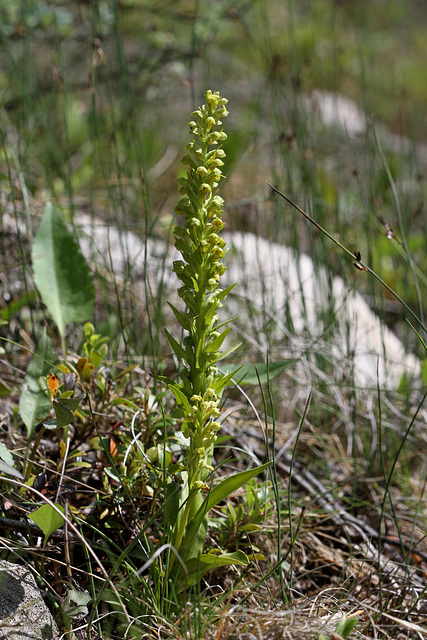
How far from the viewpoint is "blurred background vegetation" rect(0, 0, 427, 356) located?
1.66m

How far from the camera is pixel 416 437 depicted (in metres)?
1.57

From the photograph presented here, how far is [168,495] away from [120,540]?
151 millimetres

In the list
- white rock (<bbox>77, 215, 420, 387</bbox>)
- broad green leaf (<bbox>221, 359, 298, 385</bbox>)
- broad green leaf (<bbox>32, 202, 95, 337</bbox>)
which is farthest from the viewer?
white rock (<bbox>77, 215, 420, 387</bbox>)

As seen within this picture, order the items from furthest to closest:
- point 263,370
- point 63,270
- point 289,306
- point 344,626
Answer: point 289,306
point 63,270
point 263,370
point 344,626

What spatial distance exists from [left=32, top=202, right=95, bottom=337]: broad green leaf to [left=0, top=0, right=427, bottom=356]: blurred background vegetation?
7.4 inches

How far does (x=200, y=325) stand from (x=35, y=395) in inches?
16.5

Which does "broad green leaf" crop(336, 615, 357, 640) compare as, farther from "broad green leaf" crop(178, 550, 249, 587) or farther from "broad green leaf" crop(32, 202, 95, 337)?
"broad green leaf" crop(32, 202, 95, 337)

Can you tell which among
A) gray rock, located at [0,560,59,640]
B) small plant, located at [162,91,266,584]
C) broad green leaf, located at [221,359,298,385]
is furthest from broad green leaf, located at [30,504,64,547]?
broad green leaf, located at [221,359,298,385]

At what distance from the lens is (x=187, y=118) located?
363 cm

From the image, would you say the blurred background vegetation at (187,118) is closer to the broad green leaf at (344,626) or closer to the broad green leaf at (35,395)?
the broad green leaf at (35,395)

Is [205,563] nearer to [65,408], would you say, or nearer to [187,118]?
[65,408]

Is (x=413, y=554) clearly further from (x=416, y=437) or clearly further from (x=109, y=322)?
(x=109, y=322)

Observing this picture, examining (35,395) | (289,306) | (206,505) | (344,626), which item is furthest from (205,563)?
(289,306)

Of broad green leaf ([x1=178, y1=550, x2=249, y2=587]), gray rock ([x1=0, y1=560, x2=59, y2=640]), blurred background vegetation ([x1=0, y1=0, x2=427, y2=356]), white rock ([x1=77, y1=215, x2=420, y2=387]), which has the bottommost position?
gray rock ([x1=0, y1=560, x2=59, y2=640])
